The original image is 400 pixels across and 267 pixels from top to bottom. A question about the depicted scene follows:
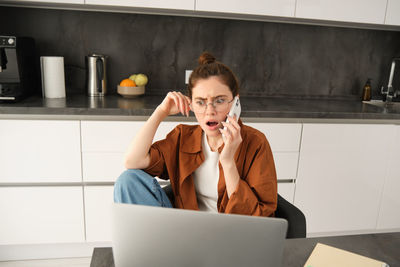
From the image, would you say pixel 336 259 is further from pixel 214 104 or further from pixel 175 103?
pixel 175 103

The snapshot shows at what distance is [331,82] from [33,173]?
7.57 ft

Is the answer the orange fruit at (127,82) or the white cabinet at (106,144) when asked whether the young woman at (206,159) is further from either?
the orange fruit at (127,82)

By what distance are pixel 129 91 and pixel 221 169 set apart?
1.24m

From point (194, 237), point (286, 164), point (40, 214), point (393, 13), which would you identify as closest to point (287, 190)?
point (286, 164)

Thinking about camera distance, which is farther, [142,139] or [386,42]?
[386,42]

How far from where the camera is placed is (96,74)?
241cm

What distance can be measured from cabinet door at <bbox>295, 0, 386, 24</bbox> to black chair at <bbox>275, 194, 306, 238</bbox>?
1.54 m

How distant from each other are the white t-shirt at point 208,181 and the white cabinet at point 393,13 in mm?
1865

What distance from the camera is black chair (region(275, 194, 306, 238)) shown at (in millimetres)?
1189

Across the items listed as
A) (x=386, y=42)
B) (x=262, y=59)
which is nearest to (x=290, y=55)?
(x=262, y=59)

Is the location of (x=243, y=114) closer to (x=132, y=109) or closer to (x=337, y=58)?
(x=132, y=109)

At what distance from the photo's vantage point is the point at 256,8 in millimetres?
2287

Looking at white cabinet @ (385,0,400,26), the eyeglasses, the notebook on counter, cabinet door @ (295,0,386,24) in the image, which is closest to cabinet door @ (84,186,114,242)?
the eyeglasses

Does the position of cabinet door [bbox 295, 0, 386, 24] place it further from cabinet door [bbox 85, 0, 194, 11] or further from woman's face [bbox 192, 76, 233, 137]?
woman's face [bbox 192, 76, 233, 137]
